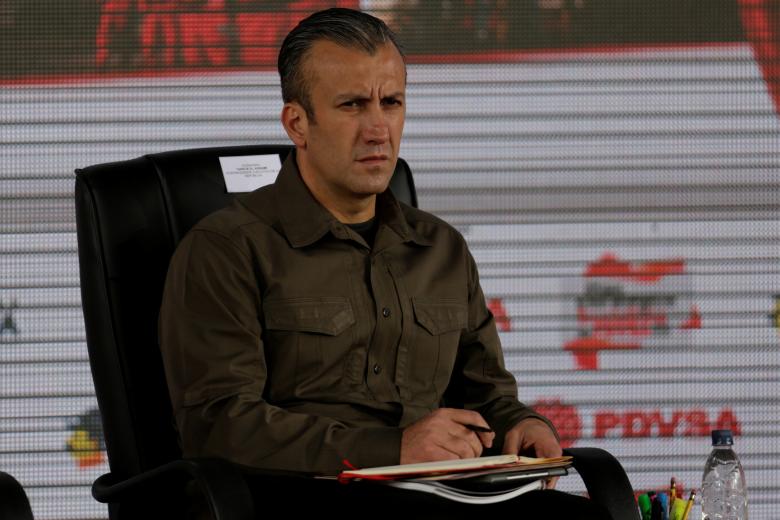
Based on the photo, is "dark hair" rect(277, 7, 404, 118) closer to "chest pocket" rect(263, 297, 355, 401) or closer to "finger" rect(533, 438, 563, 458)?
"chest pocket" rect(263, 297, 355, 401)

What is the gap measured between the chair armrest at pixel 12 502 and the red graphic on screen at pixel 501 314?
2.56 metres

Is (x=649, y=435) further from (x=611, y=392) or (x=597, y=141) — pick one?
(x=597, y=141)

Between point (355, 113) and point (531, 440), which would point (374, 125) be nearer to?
point (355, 113)

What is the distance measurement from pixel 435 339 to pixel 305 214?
0.36 meters

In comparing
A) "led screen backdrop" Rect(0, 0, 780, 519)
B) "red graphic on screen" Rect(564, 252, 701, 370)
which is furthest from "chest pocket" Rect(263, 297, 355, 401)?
"red graphic on screen" Rect(564, 252, 701, 370)

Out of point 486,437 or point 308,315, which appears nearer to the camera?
point 486,437

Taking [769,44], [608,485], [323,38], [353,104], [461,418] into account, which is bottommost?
[608,485]

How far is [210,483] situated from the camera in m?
1.75

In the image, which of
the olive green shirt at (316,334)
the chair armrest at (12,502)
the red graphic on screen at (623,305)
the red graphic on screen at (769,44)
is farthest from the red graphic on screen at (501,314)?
the chair armrest at (12,502)

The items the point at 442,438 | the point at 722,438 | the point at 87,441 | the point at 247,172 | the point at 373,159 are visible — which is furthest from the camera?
the point at 87,441

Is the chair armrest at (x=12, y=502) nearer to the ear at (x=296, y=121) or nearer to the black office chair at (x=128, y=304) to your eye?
the black office chair at (x=128, y=304)

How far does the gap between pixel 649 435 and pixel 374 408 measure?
7.30ft

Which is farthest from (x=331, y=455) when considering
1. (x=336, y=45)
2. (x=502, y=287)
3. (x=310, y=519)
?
(x=502, y=287)

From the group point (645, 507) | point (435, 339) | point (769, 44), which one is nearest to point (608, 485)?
point (435, 339)
